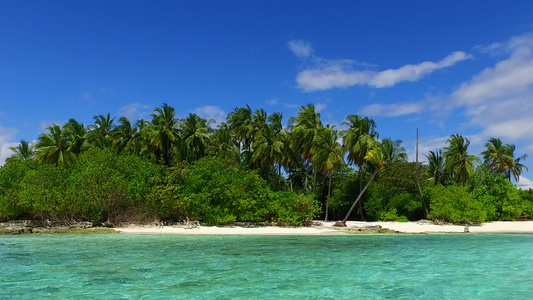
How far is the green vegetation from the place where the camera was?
27.9 meters

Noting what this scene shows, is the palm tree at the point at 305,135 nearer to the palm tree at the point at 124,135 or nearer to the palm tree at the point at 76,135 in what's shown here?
the palm tree at the point at 124,135

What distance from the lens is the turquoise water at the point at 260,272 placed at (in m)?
8.81

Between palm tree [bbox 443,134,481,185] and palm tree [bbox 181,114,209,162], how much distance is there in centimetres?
2622

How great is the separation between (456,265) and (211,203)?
63.6 ft

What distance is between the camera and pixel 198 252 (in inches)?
629

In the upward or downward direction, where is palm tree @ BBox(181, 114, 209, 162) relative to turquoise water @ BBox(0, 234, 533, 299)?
upward

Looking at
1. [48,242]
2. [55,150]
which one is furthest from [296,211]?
[55,150]

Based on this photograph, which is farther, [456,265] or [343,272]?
[456,265]

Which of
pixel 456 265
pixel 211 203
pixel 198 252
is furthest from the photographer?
pixel 211 203

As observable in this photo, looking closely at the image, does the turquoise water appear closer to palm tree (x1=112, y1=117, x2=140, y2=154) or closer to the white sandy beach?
the white sandy beach

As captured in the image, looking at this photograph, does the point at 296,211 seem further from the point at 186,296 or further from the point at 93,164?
the point at 186,296

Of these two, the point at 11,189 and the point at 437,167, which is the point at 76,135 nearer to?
the point at 11,189

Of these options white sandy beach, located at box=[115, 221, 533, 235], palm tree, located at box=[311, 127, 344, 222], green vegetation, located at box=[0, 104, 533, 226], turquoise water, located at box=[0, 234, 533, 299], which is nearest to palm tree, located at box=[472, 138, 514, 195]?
green vegetation, located at box=[0, 104, 533, 226]

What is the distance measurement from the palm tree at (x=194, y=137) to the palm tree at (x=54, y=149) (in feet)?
34.8
